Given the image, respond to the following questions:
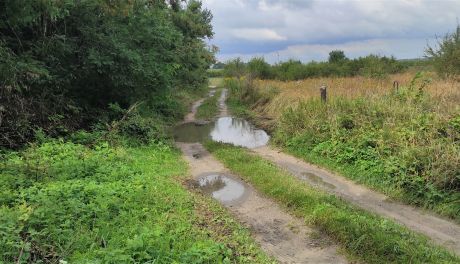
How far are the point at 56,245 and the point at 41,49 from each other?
26.2ft

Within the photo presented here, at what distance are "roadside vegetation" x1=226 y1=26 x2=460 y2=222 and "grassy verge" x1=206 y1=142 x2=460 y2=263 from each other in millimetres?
1533

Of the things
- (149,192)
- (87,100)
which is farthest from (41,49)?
(149,192)

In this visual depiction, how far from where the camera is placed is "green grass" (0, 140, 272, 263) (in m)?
4.15

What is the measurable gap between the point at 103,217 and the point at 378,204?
5.12 metres

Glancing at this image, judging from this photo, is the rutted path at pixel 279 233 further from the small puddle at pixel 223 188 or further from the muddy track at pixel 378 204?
the muddy track at pixel 378 204

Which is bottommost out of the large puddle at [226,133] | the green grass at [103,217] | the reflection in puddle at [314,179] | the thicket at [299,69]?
the large puddle at [226,133]

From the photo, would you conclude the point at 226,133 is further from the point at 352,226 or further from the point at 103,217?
the point at 103,217

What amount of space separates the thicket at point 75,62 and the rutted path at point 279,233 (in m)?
5.06

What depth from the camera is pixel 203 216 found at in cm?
654

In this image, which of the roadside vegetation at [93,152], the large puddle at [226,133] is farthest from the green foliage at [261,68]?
the roadside vegetation at [93,152]

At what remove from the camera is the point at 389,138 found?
9.41 metres

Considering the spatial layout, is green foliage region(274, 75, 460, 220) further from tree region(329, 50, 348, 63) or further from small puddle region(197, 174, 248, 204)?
tree region(329, 50, 348, 63)

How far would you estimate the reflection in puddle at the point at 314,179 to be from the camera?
8897mm

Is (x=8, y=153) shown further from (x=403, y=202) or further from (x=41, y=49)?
(x=403, y=202)
